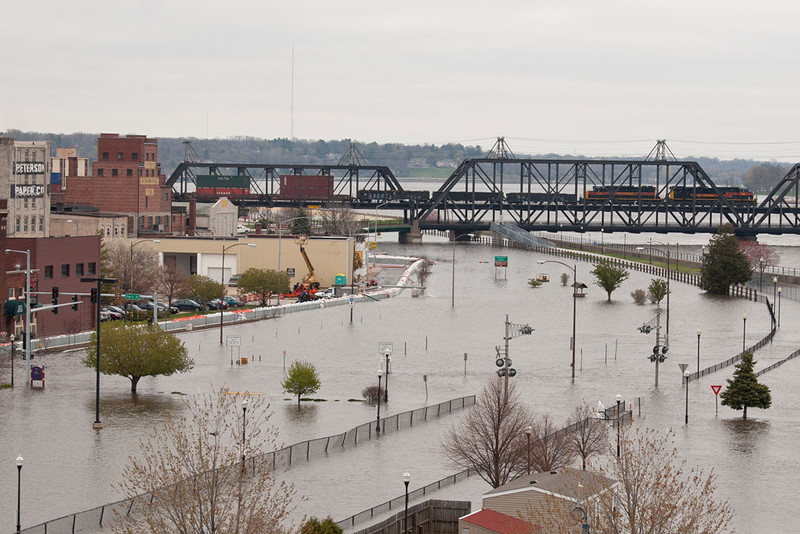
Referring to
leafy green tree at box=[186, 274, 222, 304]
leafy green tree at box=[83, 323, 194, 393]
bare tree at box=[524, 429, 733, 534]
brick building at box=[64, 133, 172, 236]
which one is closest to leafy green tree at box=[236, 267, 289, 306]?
leafy green tree at box=[186, 274, 222, 304]

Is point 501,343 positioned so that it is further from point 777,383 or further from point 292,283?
point 292,283

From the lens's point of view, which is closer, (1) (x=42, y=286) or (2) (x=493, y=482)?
(2) (x=493, y=482)

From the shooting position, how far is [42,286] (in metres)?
78.6

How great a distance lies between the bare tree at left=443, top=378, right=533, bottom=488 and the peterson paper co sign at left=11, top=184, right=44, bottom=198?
45575mm

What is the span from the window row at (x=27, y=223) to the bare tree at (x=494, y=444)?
44553 millimetres

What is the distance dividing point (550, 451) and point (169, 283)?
60.0 m

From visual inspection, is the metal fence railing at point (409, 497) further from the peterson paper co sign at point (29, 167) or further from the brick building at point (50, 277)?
the peterson paper co sign at point (29, 167)

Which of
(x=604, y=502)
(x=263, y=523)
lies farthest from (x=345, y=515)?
(x=604, y=502)

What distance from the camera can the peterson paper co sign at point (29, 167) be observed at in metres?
83.0

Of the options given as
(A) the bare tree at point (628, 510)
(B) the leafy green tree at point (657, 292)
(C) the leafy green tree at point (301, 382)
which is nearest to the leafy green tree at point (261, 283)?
(B) the leafy green tree at point (657, 292)

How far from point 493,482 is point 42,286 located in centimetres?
4499

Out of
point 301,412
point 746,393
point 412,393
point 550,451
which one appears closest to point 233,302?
point 412,393

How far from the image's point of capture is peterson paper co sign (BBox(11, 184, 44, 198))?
269 ft

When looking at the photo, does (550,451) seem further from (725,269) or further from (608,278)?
(725,269)
